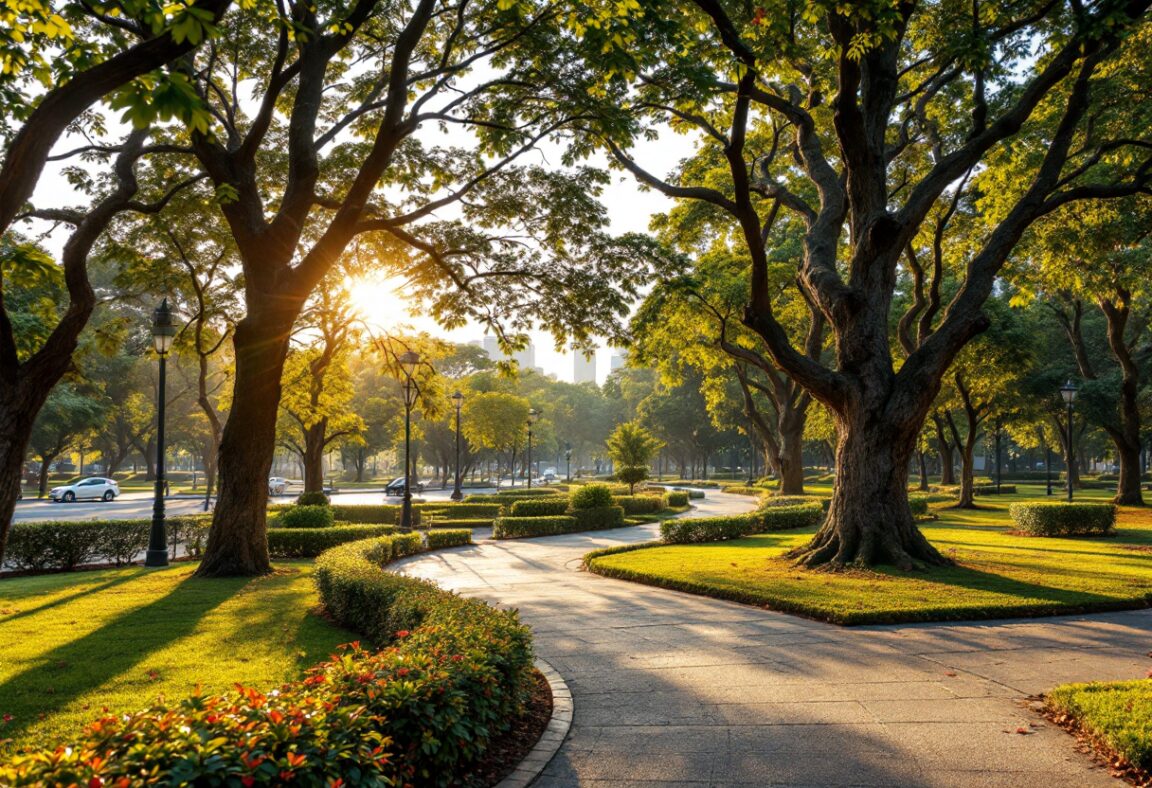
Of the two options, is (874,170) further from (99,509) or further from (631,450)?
(99,509)

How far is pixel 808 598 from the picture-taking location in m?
10.7

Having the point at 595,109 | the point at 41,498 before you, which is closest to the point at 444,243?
the point at 595,109

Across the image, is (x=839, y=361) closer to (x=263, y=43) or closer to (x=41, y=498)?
A: (x=263, y=43)

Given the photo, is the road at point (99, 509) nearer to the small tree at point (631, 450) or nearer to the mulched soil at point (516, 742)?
the small tree at point (631, 450)

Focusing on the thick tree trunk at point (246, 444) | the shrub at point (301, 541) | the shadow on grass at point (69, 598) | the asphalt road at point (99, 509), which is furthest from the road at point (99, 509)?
the thick tree trunk at point (246, 444)

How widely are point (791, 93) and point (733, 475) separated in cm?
7777

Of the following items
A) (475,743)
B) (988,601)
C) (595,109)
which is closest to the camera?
(475,743)

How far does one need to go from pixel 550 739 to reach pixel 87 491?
4764 cm

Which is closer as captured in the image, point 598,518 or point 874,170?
point 874,170

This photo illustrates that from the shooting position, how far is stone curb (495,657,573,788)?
4.78 meters

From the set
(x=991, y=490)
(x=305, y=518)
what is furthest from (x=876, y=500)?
(x=991, y=490)

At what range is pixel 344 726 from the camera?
12.0ft

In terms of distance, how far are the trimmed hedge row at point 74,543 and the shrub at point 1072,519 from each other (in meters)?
24.1

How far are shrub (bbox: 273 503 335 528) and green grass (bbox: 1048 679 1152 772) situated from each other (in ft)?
56.8
